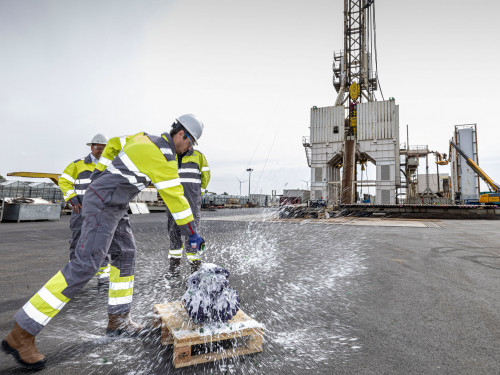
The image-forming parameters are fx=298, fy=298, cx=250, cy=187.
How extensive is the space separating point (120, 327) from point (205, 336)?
90cm

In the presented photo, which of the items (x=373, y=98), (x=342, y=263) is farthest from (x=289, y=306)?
(x=373, y=98)

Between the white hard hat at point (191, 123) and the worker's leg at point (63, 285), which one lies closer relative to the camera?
the worker's leg at point (63, 285)

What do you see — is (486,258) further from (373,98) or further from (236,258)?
(373,98)

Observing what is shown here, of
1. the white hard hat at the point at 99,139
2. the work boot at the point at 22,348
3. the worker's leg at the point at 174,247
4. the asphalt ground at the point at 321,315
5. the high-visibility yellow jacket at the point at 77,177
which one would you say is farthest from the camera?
the worker's leg at the point at 174,247

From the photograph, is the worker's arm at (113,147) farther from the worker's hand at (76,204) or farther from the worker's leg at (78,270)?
the worker's hand at (76,204)

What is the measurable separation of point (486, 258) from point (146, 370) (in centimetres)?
688

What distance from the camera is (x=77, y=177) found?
4.11m

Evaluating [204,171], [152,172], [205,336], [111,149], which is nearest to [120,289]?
[205,336]

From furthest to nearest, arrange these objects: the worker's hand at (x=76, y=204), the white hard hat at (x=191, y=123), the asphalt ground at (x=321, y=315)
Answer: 1. the worker's hand at (x=76, y=204)
2. the white hard hat at (x=191, y=123)
3. the asphalt ground at (x=321, y=315)

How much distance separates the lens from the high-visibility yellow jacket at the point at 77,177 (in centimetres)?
403

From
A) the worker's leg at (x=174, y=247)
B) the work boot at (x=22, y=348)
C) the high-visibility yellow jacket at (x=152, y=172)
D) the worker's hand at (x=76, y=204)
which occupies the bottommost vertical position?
the work boot at (x=22, y=348)

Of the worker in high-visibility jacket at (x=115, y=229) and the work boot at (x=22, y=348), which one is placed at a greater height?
the worker in high-visibility jacket at (x=115, y=229)

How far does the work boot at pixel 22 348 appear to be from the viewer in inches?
77.9

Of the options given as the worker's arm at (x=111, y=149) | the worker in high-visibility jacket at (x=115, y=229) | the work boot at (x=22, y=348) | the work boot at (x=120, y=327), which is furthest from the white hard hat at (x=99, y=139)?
the work boot at (x=22, y=348)
